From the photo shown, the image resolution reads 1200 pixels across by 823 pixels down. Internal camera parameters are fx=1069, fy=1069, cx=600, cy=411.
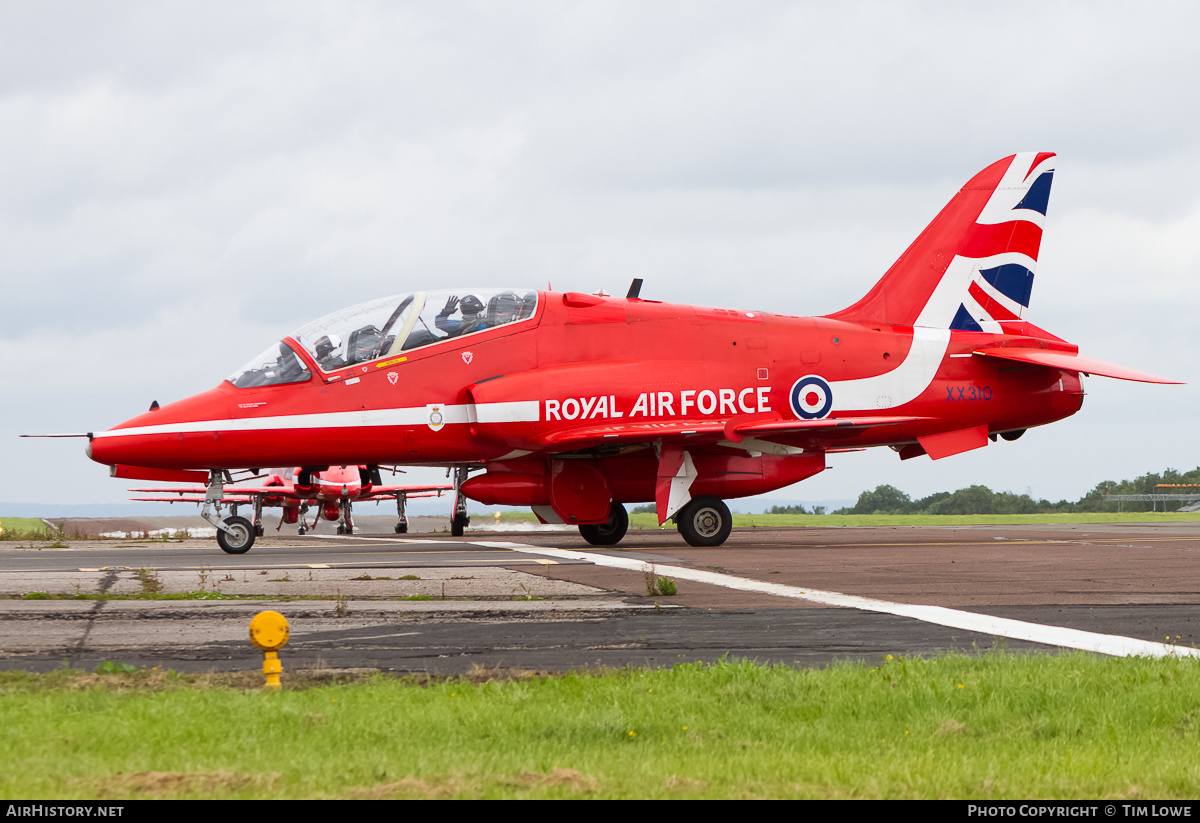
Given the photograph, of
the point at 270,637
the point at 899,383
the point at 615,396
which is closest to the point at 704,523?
the point at 615,396

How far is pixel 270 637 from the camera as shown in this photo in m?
5.20

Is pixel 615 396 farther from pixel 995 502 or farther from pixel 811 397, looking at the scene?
pixel 995 502

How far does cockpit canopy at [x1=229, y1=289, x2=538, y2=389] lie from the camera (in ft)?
56.7

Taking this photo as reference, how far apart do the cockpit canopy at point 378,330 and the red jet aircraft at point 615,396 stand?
1.1 inches

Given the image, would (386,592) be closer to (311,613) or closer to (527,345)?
(311,613)

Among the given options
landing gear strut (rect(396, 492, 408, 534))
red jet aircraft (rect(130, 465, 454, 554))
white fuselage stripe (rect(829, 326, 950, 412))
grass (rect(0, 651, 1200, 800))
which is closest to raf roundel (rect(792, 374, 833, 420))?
white fuselage stripe (rect(829, 326, 950, 412))

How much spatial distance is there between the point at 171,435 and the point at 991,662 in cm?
1378

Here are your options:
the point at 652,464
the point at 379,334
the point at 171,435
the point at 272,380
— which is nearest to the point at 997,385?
the point at 652,464

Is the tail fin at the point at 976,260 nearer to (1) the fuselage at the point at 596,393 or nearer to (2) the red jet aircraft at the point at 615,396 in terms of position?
(2) the red jet aircraft at the point at 615,396

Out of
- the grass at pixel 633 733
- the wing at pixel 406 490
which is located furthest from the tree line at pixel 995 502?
Result: the grass at pixel 633 733

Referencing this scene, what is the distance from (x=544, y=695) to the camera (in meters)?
5.16

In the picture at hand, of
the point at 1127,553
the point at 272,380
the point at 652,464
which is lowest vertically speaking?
the point at 1127,553

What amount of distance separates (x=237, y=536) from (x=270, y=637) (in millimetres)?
12218

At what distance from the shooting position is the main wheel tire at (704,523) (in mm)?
17844
